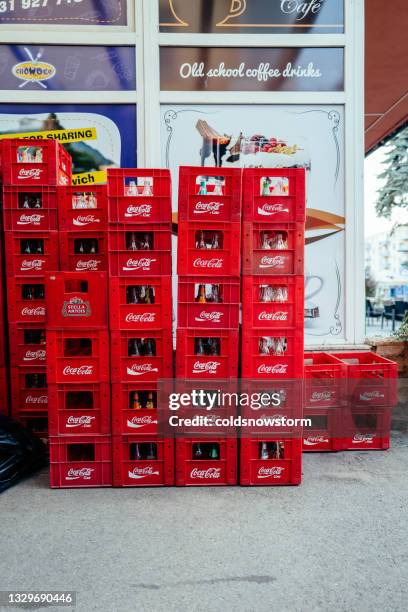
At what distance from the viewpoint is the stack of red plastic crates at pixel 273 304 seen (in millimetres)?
3652

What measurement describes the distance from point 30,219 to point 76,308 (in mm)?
1149

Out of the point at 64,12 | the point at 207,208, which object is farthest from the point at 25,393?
the point at 64,12

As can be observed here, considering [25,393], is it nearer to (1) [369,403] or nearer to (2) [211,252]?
(2) [211,252]

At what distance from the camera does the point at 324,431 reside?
4.53 meters

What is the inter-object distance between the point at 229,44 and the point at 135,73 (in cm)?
115

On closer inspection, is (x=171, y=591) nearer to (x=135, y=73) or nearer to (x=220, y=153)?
(x=220, y=153)

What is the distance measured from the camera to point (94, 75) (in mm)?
5504

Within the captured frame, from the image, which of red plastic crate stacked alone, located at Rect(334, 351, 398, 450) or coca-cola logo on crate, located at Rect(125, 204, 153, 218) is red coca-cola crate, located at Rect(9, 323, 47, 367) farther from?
red plastic crate stacked alone, located at Rect(334, 351, 398, 450)

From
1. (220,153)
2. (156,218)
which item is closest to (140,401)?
(156,218)

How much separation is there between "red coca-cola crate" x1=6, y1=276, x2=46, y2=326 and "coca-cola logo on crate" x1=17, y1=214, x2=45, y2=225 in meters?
0.50

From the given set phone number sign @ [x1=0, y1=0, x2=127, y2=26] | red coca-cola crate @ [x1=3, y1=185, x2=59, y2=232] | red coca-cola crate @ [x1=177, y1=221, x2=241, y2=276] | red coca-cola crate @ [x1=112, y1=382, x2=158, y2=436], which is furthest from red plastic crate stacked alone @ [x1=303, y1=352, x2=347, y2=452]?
phone number sign @ [x1=0, y1=0, x2=127, y2=26]

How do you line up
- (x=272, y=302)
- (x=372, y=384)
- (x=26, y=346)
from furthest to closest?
(x=372, y=384), (x=26, y=346), (x=272, y=302)

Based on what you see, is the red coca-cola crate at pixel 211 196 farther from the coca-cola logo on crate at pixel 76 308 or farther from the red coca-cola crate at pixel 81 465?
the red coca-cola crate at pixel 81 465

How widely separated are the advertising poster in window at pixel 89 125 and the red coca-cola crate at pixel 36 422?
2.82 metres
